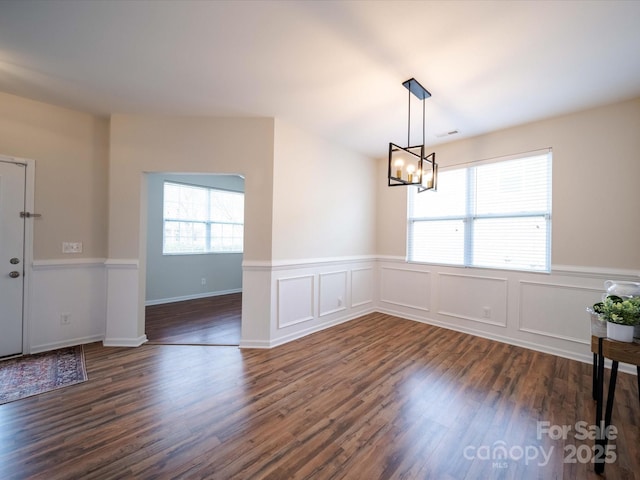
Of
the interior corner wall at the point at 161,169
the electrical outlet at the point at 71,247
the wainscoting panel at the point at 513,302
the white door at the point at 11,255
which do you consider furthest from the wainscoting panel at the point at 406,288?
the white door at the point at 11,255

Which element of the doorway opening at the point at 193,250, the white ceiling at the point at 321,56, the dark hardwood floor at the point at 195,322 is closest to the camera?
the white ceiling at the point at 321,56

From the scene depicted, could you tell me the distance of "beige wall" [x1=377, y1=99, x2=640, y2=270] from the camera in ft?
8.86

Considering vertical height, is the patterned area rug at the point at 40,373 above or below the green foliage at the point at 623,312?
below

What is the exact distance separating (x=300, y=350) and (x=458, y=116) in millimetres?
3426

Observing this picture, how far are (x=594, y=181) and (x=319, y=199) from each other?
10.6ft

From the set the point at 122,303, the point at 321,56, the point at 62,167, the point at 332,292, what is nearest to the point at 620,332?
the point at 321,56

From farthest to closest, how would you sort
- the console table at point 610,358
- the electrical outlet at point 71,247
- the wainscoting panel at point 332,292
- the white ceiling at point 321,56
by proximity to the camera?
the wainscoting panel at point 332,292, the electrical outlet at point 71,247, the white ceiling at point 321,56, the console table at point 610,358

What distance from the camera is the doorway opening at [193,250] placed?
4680 millimetres

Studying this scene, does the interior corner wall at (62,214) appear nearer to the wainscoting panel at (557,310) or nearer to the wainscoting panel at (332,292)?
the wainscoting panel at (332,292)

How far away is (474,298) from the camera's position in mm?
3727

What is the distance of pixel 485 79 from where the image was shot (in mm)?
2391

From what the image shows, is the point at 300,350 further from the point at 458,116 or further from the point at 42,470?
the point at 458,116

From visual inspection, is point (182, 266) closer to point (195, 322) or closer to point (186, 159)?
point (195, 322)

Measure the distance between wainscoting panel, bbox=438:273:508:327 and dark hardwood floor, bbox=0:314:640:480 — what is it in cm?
62
